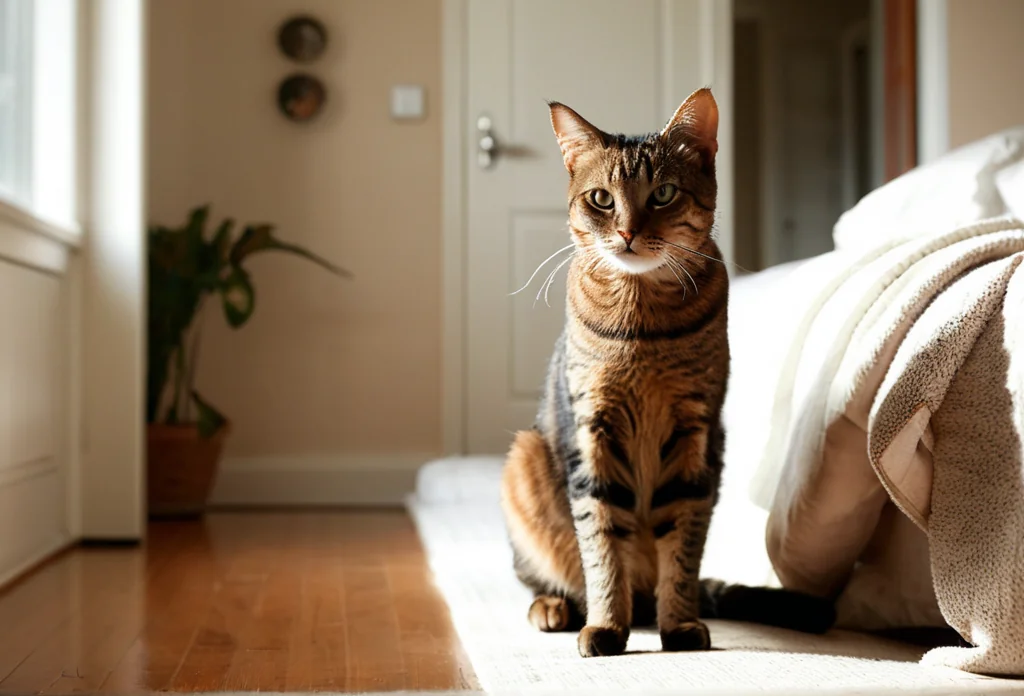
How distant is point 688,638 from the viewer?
1.35 metres

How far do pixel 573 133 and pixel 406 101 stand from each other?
2487 mm

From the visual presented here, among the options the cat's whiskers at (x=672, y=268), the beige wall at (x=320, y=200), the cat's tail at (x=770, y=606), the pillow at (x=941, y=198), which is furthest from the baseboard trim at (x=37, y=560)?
the pillow at (x=941, y=198)

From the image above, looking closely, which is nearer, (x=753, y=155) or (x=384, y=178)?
(x=384, y=178)

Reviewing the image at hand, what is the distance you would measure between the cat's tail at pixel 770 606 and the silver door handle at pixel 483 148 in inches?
96.1

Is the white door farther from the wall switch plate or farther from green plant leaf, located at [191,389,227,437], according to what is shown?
green plant leaf, located at [191,389,227,437]

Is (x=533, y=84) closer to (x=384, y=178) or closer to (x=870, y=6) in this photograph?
(x=384, y=178)

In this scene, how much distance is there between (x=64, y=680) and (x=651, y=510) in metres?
0.74

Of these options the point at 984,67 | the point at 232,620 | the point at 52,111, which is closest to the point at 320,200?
the point at 52,111

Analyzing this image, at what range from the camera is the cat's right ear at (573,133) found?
136cm

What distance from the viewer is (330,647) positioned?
4.98 ft

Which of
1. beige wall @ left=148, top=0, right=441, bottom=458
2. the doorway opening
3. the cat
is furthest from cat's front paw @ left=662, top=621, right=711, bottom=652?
the doorway opening

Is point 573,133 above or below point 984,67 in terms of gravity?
below

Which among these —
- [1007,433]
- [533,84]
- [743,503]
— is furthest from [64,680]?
[533,84]

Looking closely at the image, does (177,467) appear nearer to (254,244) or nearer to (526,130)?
(254,244)
